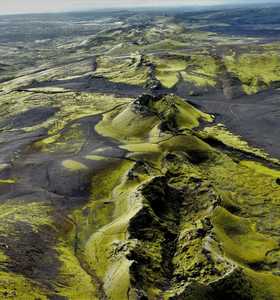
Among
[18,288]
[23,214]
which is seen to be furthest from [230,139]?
[18,288]

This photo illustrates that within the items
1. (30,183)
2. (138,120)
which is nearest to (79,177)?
(30,183)

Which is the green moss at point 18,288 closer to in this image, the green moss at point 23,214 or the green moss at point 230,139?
the green moss at point 23,214

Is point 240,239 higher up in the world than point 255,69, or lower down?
higher up

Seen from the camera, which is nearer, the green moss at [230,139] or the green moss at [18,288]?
the green moss at [18,288]

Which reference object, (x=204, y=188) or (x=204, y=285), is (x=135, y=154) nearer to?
(x=204, y=188)

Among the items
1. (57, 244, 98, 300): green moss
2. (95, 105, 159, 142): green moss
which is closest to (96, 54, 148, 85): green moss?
(95, 105, 159, 142): green moss

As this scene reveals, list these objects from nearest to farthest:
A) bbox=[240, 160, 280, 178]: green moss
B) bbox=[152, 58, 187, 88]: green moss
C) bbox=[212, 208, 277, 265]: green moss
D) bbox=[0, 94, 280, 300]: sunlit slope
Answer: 1. bbox=[0, 94, 280, 300]: sunlit slope
2. bbox=[212, 208, 277, 265]: green moss
3. bbox=[240, 160, 280, 178]: green moss
4. bbox=[152, 58, 187, 88]: green moss

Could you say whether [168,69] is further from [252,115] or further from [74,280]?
[74,280]

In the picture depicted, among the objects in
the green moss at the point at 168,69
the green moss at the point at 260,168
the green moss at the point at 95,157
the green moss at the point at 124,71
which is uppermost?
the green moss at the point at 95,157

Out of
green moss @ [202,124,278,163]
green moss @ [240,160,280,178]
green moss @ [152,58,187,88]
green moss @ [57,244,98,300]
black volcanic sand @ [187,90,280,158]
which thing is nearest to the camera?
green moss @ [57,244,98,300]

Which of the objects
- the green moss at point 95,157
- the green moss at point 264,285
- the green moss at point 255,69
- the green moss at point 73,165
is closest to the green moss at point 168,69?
the green moss at point 255,69

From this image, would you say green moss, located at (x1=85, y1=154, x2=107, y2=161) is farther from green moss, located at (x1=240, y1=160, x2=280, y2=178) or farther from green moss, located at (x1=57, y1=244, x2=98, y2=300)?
green moss, located at (x1=57, y1=244, x2=98, y2=300)
